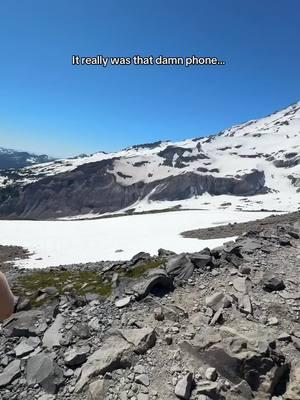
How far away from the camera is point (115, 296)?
15820mm

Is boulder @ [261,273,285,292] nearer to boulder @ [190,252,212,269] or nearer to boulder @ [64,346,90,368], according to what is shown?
boulder @ [190,252,212,269]

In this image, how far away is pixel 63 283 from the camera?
22.5 metres

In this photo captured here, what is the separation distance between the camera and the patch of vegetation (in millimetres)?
19047

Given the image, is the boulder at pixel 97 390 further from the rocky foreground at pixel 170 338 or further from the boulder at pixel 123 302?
the boulder at pixel 123 302

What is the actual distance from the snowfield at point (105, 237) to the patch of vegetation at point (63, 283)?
11.4 meters

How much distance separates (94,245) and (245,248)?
2885 cm

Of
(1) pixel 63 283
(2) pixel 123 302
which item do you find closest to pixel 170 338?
(2) pixel 123 302

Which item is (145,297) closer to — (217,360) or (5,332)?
(217,360)

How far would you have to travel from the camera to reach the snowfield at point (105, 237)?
40.0 m

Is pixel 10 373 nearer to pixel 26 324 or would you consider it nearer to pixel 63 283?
pixel 26 324

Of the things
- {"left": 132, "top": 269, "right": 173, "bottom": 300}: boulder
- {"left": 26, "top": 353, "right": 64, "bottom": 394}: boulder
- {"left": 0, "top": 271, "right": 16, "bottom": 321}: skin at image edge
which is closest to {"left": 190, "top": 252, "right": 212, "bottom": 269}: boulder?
{"left": 132, "top": 269, "right": 173, "bottom": 300}: boulder

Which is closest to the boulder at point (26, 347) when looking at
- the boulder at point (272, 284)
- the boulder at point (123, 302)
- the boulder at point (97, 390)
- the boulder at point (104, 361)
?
the boulder at point (104, 361)

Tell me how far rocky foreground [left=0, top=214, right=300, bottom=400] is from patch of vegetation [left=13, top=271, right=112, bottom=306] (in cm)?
54

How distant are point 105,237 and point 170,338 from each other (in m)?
40.7
